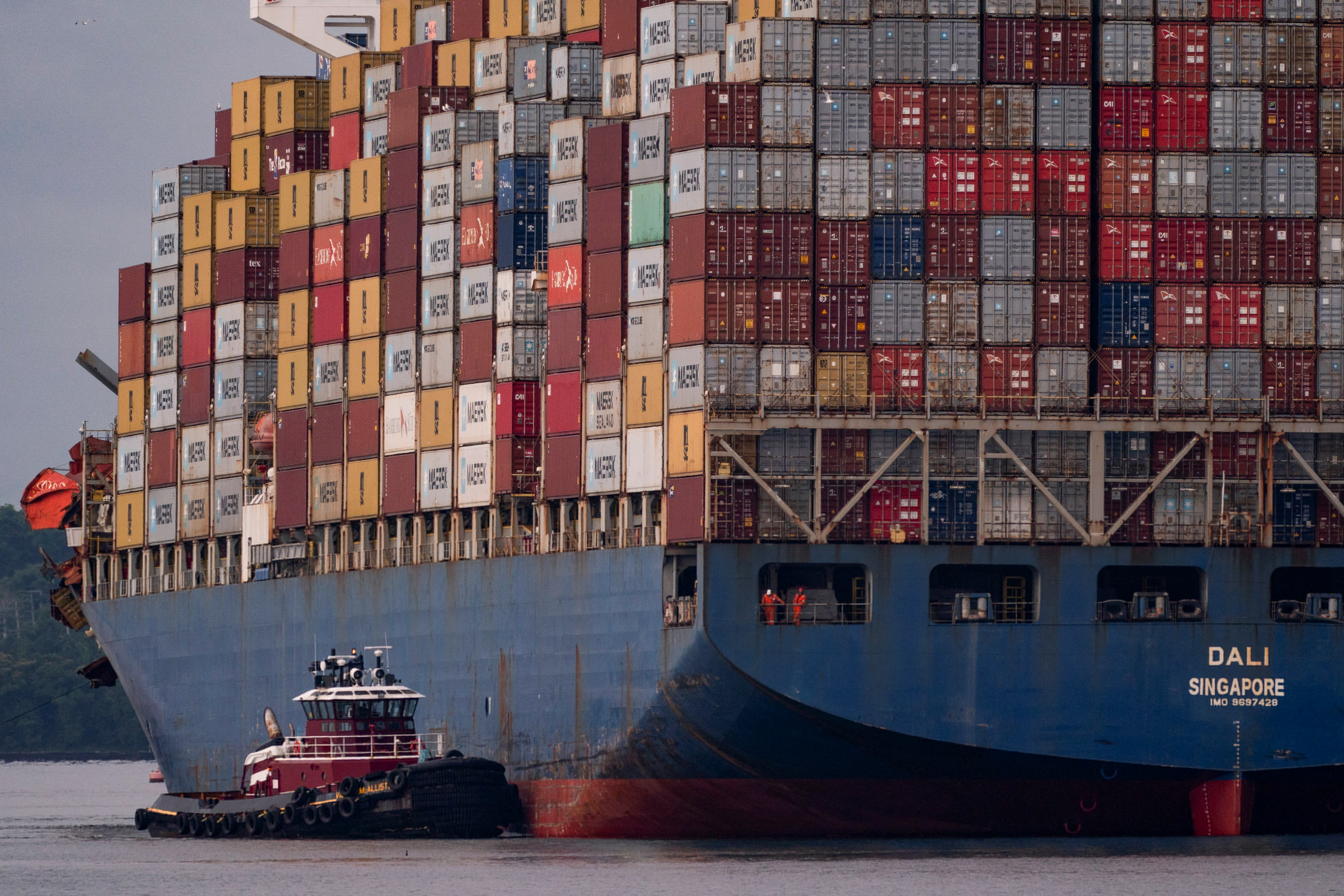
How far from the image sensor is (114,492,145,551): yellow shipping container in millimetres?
91625

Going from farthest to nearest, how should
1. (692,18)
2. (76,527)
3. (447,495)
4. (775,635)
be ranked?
(76,527)
(447,495)
(692,18)
(775,635)

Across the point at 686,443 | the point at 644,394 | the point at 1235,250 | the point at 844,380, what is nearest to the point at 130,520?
the point at 644,394

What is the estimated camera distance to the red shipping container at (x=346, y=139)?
8231cm

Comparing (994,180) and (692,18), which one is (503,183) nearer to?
(692,18)

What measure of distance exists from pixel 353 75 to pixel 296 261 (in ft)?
18.6

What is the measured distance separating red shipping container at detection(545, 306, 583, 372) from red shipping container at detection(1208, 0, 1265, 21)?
55.9ft

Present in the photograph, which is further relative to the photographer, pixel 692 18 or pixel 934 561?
pixel 692 18

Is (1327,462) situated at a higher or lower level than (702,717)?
higher

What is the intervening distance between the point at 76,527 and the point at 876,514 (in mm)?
43059

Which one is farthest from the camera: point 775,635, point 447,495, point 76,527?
point 76,527

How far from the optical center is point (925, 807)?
6531 centimetres

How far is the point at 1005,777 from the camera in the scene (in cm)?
6444

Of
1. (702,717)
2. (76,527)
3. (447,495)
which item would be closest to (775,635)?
(702,717)

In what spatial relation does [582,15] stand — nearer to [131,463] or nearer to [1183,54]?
[1183,54]
